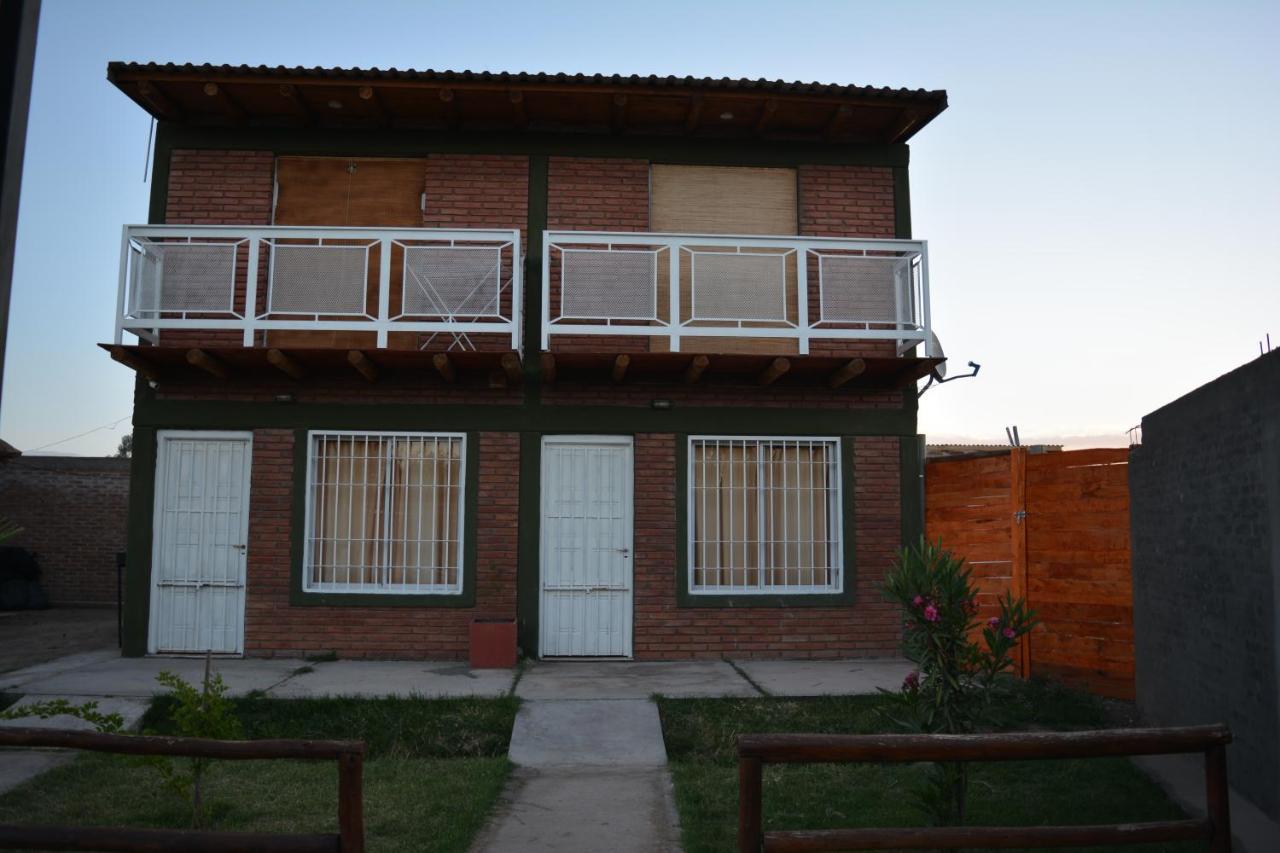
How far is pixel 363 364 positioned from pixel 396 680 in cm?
305

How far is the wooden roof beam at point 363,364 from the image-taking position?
371 inches

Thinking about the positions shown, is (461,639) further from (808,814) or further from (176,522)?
(808,814)

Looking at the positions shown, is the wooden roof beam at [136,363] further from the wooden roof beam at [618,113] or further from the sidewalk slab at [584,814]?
the sidewalk slab at [584,814]

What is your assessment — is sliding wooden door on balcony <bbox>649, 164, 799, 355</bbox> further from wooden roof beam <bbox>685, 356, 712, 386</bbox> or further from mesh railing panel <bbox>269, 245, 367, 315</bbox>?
mesh railing panel <bbox>269, 245, 367, 315</bbox>

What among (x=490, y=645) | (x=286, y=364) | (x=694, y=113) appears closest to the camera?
(x=490, y=645)

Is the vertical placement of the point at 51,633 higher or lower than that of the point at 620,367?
lower

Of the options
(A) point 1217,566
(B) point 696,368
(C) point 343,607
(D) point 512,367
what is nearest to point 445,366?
(D) point 512,367

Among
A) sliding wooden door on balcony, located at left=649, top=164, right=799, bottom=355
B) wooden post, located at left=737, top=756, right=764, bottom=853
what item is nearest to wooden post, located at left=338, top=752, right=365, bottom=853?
wooden post, located at left=737, top=756, right=764, bottom=853

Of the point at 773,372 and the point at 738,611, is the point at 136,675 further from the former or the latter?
the point at 773,372

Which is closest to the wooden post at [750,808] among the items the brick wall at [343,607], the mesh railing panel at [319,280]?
the brick wall at [343,607]

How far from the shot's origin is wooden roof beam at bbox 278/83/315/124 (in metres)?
10.0

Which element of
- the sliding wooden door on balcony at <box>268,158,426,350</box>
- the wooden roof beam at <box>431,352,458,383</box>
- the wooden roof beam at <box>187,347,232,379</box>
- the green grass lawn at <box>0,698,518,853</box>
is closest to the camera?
the green grass lawn at <box>0,698,518,853</box>

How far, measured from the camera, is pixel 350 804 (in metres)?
3.40

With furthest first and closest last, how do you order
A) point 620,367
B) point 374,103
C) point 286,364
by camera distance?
point 374,103 → point 620,367 → point 286,364
